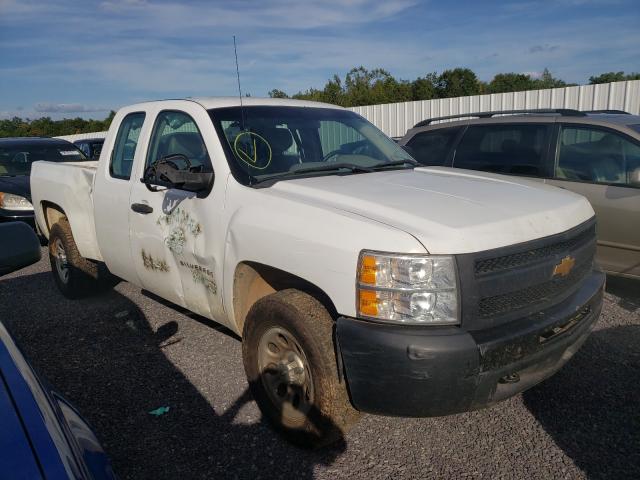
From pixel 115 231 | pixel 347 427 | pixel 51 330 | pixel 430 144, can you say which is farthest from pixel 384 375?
pixel 430 144

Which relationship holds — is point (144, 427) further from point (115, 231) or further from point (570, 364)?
point (570, 364)

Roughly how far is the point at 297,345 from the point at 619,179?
382cm

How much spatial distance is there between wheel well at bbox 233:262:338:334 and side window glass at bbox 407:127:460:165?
142 inches

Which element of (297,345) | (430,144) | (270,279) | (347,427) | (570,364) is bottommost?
(570,364)

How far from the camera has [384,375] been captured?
222 centimetres

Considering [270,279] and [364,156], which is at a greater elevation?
[364,156]

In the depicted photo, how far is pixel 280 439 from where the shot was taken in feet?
9.41

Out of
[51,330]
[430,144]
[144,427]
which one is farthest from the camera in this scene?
[430,144]

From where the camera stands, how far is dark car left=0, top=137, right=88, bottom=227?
25.5 ft

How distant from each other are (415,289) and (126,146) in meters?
3.12

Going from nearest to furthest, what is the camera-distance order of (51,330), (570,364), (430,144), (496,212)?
(496,212), (570,364), (51,330), (430,144)

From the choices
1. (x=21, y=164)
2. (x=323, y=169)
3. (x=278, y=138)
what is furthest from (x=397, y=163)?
(x=21, y=164)

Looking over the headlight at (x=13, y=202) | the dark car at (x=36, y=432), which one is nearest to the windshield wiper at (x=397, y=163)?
the dark car at (x=36, y=432)

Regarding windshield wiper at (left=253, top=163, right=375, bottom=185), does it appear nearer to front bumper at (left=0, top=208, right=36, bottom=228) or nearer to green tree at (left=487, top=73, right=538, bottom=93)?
front bumper at (left=0, top=208, right=36, bottom=228)
